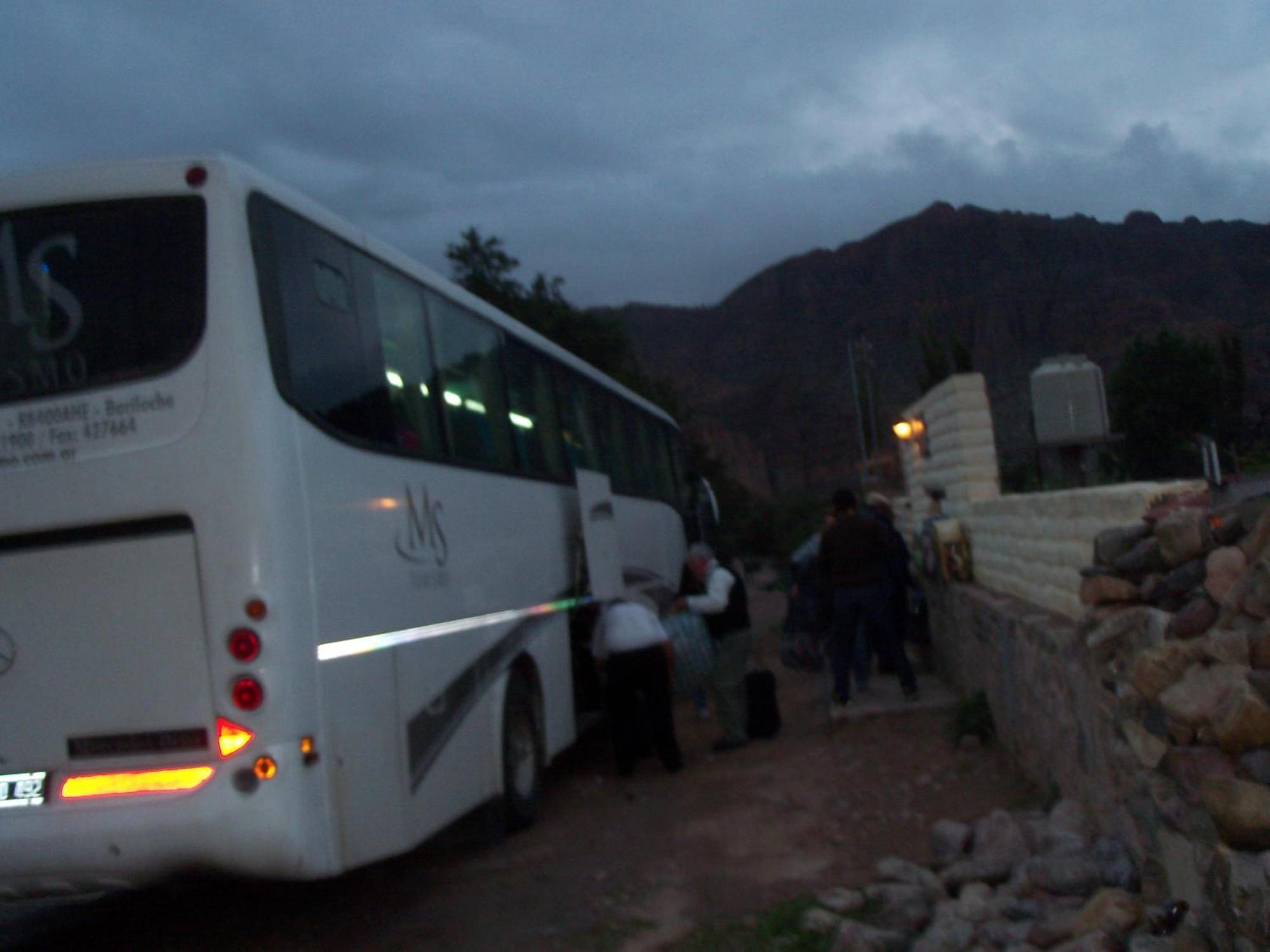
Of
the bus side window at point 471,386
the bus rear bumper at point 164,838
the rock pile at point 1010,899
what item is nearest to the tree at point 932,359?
the bus side window at point 471,386

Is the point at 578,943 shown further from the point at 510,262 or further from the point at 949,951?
the point at 510,262

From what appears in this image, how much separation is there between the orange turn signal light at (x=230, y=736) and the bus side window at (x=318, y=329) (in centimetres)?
137

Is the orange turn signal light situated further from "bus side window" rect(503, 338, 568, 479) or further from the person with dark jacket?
the person with dark jacket

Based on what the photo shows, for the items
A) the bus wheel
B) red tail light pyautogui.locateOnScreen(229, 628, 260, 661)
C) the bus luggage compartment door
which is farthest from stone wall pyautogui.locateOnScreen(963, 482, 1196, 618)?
the bus luggage compartment door

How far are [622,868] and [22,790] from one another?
3.23m

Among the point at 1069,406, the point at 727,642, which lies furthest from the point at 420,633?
the point at 1069,406

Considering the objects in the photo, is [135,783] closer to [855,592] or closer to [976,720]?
[976,720]

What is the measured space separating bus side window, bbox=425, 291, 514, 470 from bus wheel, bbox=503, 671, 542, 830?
1.52 meters

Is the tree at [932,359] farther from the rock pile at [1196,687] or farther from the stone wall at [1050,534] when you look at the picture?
the rock pile at [1196,687]

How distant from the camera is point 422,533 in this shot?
6387 millimetres

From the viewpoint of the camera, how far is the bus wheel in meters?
7.50

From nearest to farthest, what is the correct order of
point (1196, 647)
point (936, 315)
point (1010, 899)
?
point (1196, 647) < point (1010, 899) < point (936, 315)

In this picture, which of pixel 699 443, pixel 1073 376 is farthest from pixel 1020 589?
pixel 699 443

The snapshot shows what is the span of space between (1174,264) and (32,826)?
12.6 m
